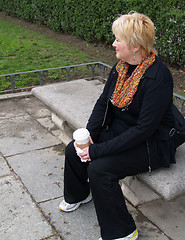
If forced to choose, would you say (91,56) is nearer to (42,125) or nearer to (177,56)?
(177,56)

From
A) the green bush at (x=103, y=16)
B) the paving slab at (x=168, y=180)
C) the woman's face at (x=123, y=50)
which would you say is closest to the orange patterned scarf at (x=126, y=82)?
the woman's face at (x=123, y=50)

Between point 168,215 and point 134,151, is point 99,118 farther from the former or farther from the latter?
point 168,215

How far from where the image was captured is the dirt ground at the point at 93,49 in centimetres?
671

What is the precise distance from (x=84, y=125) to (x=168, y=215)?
119 centimetres

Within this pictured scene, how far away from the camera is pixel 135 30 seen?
8.11ft

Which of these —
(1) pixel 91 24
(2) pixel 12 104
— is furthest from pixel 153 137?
(1) pixel 91 24

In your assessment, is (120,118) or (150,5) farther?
(150,5)

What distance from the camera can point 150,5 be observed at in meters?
7.10

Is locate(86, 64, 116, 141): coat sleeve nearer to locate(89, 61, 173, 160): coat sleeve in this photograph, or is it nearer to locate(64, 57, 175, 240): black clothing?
locate(64, 57, 175, 240): black clothing

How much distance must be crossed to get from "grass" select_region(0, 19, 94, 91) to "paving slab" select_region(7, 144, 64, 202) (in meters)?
2.52

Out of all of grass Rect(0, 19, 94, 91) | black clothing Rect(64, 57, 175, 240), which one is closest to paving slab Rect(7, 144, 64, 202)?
black clothing Rect(64, 57, 175, 240)

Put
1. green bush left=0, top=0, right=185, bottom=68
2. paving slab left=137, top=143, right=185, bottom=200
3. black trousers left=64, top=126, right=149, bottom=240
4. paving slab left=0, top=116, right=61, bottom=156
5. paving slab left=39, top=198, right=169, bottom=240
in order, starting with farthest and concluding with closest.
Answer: green bush left=0, top=0, right=185, bottom=68 < paving slab left=0, top=116, right=61, bottom=156 < paving slab left=39, top=198, right=169, bottom=240 < black trousers left=64, top=126, right=149, bottom=240 < paving slab left=137, top=143, right=185, bottom=200

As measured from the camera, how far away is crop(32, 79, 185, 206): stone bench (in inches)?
96.6

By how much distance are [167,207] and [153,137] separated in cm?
86
